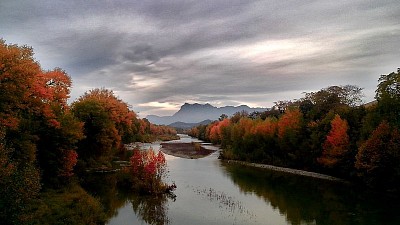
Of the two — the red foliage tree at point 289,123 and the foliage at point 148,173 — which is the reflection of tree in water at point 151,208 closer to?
the foliage at point 148,173

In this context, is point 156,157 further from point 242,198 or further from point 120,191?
point 242,198

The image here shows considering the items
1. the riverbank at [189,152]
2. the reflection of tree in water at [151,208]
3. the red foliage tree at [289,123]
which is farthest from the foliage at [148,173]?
the riverbank at [189,152]

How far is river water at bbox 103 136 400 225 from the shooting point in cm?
3155

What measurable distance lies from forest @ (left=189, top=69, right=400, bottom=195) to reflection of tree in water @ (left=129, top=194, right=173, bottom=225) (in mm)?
27676

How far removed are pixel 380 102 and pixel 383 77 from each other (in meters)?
3.47

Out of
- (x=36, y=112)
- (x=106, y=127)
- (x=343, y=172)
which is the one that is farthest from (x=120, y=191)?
(x=343, y=172)

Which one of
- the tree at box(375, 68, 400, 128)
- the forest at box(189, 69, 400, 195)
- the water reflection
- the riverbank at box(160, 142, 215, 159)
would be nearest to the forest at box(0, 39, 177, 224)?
the water reflection

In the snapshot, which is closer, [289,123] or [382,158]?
[382,158]

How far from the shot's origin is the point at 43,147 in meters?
39.8

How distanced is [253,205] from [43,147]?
2461 cm

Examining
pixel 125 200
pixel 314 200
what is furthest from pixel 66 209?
pixel 314 200

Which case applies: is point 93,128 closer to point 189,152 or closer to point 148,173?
point 148,173

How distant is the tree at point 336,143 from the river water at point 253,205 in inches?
198

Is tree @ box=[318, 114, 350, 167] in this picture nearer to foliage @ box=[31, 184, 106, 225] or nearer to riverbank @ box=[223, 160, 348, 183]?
riverbank @ box=[223, 160, 348, 183]
